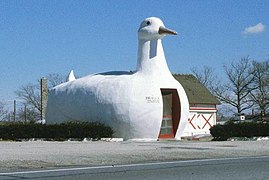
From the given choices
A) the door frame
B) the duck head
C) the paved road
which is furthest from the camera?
the door frame

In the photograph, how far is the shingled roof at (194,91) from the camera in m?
57.1

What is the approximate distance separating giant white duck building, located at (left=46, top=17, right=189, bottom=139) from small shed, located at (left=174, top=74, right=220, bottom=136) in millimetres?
16099

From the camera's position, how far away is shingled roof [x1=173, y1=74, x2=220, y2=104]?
2248 inches

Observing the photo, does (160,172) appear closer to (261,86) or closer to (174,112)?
(174,112)

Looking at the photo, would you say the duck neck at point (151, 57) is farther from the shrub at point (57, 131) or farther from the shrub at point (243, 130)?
the shrub at point (243, 130)

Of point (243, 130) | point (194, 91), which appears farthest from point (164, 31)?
point (194, 91)

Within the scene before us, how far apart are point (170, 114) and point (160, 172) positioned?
22.1 meters

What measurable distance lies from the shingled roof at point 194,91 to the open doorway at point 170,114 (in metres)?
20.7

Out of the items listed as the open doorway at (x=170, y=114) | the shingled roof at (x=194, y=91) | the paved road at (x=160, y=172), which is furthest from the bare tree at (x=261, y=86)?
the paved road at (x=160, y=172)

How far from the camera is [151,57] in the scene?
33688 millimetres

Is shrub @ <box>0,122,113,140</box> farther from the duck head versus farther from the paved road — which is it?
the paved road

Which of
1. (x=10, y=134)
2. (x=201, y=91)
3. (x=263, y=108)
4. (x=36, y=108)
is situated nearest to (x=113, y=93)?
(x=10, y=134)

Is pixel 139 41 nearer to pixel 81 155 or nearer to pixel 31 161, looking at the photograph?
pixel 81 155

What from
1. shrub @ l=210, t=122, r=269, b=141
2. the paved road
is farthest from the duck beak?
the paved road
